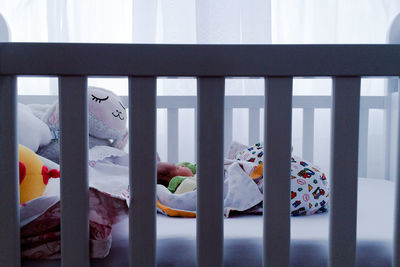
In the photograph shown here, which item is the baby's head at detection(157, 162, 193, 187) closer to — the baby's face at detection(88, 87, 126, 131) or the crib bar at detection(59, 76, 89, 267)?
the baby's face at detection(88, 87, 126, 131)

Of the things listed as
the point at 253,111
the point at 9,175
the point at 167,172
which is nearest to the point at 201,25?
the point at 253,111

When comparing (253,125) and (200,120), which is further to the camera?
(253,125)

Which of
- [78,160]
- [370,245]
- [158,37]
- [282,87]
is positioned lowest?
[370,245]

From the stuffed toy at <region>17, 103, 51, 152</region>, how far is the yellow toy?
0.13 m

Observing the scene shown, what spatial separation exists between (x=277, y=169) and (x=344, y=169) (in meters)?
0.10

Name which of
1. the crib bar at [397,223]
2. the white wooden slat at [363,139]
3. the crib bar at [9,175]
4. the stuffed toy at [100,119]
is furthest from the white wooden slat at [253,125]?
the crib bar at [9,175]

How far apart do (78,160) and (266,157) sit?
0.27 m

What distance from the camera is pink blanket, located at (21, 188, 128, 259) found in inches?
20.6

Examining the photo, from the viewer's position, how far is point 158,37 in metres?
1.49

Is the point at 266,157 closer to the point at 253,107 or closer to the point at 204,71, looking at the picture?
the point at 204,71

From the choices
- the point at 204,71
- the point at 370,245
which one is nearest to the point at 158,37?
the point at 204,71

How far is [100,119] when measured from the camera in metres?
0.96

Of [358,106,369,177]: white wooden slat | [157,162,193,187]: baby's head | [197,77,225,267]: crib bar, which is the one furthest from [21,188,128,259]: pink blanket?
[358,106,369,177]: white wooden slat

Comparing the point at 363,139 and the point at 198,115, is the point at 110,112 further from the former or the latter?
the point at 363,139
